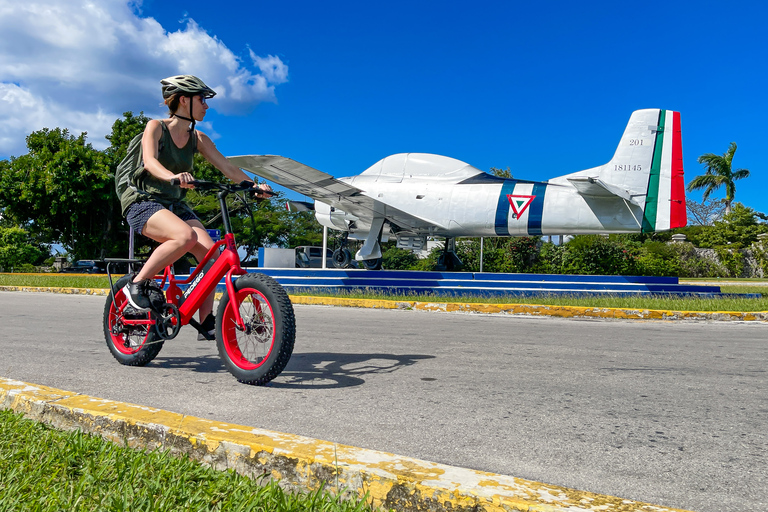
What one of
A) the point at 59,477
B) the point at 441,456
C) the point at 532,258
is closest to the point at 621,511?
the point at 441,456

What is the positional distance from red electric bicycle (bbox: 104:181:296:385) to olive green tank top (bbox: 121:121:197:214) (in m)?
0.44

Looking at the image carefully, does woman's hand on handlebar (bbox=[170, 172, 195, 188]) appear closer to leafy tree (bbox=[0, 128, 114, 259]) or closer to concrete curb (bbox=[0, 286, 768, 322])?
concrete curb (bbox=[0, 286, 768, 322])

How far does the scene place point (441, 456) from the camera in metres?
2.14

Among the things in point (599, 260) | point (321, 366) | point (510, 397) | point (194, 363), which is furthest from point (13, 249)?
point (510, 397)

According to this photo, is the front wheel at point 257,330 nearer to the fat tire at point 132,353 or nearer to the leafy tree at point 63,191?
the fat tire at point 132,353

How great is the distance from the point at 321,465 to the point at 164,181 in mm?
2720

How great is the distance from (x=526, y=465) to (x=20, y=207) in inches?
1540

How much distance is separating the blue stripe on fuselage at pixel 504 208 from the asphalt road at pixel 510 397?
25.6ft

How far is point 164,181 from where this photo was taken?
380cm

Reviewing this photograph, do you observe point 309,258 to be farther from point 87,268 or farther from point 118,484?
point 118,484

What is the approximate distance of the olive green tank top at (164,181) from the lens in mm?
3795

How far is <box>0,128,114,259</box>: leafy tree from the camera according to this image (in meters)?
32.2

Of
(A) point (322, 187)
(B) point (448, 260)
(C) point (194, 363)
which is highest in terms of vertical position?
(A) point (322, 187)

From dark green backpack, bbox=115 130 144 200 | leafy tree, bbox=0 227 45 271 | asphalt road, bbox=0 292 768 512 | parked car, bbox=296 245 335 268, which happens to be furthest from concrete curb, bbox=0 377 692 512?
leafy tree, bbox=0 227 45 271
